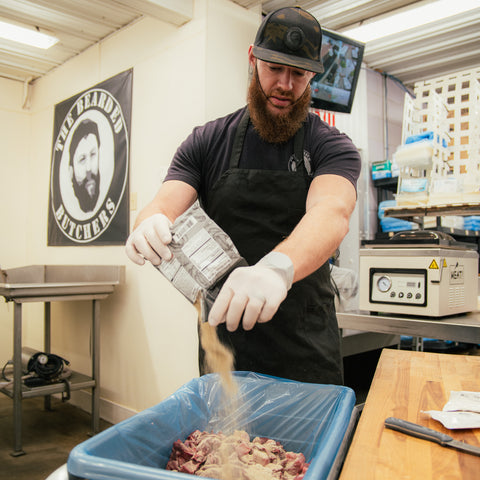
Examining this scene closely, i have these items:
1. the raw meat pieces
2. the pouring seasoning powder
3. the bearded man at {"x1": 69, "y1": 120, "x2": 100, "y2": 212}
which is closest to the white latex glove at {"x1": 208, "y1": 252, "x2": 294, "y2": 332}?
the pouring seasoning powder

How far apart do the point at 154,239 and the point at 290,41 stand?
770 millimetres

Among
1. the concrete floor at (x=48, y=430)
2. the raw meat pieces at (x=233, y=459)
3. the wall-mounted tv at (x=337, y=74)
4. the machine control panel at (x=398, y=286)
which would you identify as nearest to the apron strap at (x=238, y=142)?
the raw meat pieces at (x=233, y=459)

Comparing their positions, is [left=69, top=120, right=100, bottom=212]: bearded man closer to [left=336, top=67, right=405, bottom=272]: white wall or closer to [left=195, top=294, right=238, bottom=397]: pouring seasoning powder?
[left=336, top=67, right=405, bottom=272]: white wall

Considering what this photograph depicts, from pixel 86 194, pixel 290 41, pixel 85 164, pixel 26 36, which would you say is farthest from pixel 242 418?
pixel 26 36

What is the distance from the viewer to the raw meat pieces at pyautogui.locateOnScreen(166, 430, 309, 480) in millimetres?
867

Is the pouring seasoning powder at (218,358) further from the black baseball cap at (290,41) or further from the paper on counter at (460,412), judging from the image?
the black baseball cap at (290,41)

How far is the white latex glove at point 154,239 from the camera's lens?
1.05m

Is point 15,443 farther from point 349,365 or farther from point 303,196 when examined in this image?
point 303,196

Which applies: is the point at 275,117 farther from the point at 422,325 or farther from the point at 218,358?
the point at 422,325

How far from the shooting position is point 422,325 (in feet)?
6.63

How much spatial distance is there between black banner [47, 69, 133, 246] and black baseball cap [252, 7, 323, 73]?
80.7 inches

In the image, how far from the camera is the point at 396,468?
2.28 feet

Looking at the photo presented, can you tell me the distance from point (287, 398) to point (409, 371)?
1.48ft

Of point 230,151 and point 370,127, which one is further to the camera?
point 370,127
